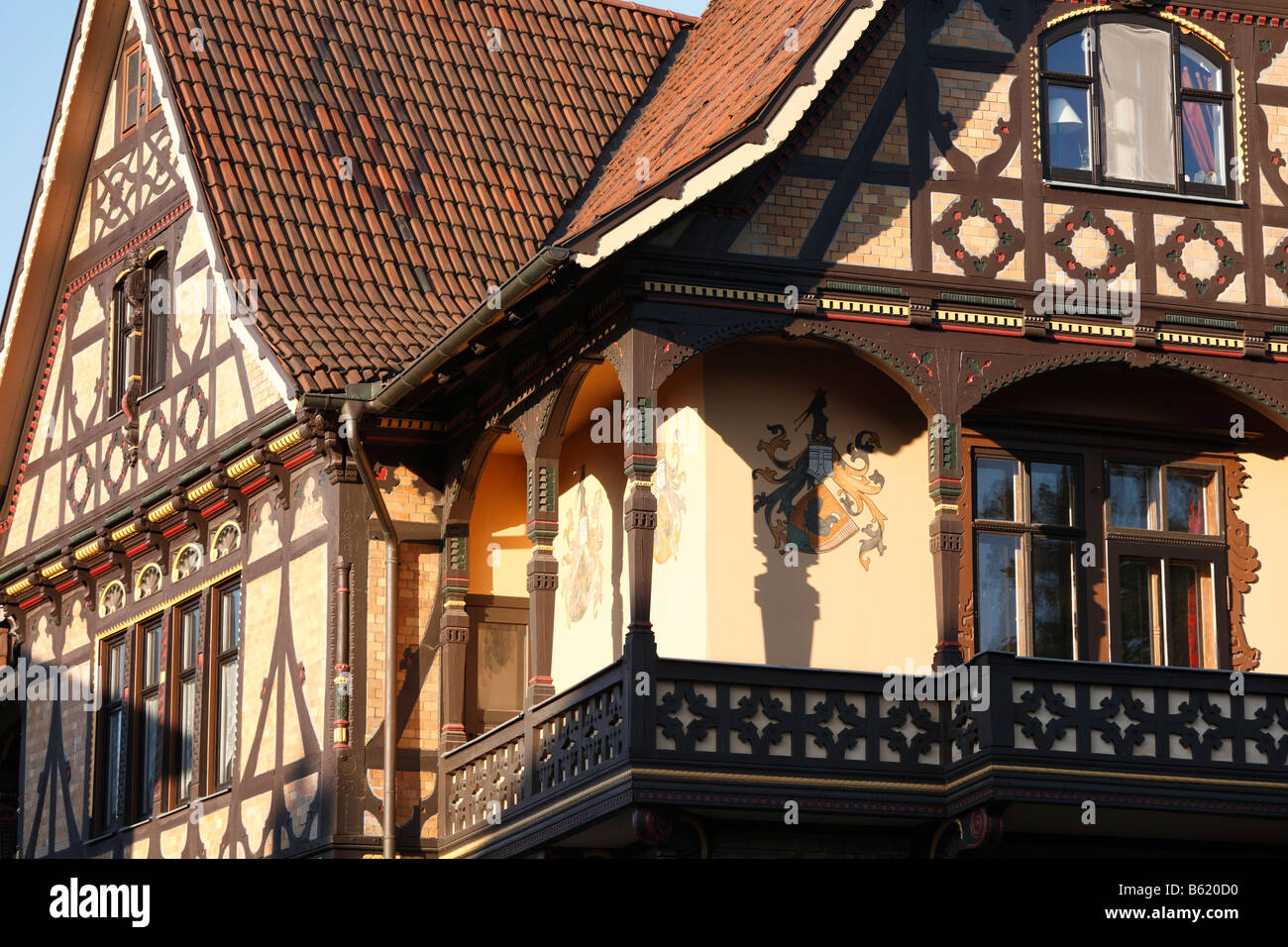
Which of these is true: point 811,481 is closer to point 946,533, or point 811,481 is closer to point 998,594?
point 946,533

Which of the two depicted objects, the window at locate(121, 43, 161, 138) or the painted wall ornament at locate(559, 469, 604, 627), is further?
the window at locate(121, 43, 161, 138)

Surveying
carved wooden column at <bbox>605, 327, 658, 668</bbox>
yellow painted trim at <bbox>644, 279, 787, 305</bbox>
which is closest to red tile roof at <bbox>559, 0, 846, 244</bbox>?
yellow painted trim at <bbox>644, 279, 787, 305</bbox>

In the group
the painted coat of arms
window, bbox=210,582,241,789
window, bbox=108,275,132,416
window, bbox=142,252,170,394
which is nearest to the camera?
the painted coat of arms

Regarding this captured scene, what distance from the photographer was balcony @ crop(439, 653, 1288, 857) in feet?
60.7

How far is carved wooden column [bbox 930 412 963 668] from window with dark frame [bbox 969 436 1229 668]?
58.2 inches

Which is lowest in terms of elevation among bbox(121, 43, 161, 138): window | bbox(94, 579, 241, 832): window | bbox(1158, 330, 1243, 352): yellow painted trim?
bbox(94, 579, 241, 832): window

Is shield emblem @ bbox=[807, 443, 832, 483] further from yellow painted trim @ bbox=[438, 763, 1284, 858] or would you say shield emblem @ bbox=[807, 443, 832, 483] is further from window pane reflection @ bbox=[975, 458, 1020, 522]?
yellow painted trim @ bbox=[438, 763, 1284, 858]

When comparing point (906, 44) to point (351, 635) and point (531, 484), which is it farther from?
point (351, 635)

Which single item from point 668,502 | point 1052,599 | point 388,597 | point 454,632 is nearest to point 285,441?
point 388,597

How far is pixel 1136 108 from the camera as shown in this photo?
2114cm

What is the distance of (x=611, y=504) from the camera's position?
21609 mm

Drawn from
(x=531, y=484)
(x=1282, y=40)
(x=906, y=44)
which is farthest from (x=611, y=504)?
(x=1282, y=40)

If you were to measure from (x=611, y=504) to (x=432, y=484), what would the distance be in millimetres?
1603

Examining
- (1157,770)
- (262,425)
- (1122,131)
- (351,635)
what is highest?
(1122,131)
